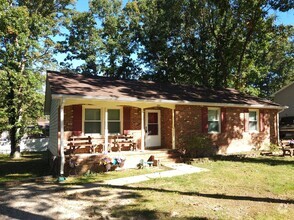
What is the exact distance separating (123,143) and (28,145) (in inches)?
631

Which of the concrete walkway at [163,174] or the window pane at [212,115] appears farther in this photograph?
the window pane at [212,115]

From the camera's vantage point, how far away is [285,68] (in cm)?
4375

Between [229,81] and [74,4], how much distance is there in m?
16.7

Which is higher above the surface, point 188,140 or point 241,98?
point 241,98

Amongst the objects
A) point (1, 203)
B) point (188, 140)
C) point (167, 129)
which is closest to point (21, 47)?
point (167, 129)

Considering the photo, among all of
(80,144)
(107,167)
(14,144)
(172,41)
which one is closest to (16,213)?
(107,167)

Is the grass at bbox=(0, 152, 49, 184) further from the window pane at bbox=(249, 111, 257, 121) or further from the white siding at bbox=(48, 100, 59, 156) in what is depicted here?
the window pane at bbox=(249, 111, 257, 121)

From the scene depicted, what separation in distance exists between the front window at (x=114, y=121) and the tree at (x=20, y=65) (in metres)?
9.23

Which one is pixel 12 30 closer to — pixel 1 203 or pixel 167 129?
pixel 167 129

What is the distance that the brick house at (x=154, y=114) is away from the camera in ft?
38.0

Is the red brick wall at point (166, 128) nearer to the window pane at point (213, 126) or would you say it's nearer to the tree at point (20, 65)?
the window pane at point (213, 126)

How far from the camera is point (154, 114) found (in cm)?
1464

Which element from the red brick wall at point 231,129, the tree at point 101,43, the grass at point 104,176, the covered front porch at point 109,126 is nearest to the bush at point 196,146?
the red brick wall at point 231,129

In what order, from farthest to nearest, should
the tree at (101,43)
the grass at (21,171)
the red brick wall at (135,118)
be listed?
the tree at (101,43) < the red brick wall at (135,118) < the grass at (21,171)
